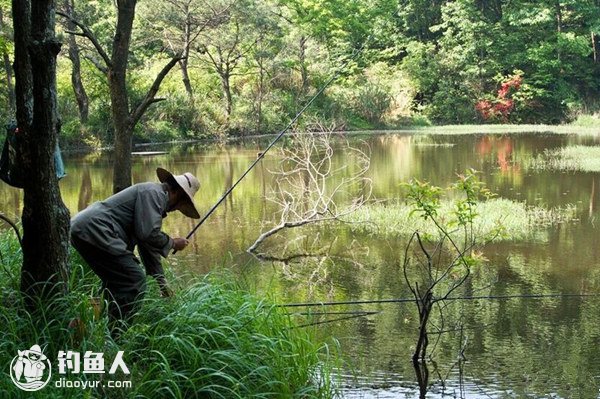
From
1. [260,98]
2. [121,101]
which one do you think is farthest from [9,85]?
[121,101]

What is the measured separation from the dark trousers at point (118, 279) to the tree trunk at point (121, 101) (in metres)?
2.29

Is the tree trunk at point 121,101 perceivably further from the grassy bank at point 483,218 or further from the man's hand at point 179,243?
the grassy bank at point 483,218

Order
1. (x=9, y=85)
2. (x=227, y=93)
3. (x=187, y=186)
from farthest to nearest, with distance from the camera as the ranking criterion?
(x=227, y=93) → (x=9, y=85) → (x=187, y=186)

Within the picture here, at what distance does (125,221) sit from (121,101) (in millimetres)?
2595

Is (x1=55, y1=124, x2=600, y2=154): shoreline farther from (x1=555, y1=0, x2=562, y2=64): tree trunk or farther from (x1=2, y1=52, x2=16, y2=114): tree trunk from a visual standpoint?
(x1=555, y1=0, x2=562, y2=64): tree trunk

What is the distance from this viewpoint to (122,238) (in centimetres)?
404

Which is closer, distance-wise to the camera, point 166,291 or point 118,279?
point 118,279

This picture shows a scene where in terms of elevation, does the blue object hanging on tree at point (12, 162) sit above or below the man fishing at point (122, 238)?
above

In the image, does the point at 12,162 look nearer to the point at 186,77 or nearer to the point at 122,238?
the point at 122,238

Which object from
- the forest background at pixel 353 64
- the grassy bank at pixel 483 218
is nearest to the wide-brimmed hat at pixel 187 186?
the grassy bank at pixel 483 218

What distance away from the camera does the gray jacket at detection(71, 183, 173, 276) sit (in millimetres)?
3922

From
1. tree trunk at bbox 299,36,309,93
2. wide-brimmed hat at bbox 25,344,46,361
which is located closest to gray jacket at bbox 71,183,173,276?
wide-brimmed hat at bbox 25,344,46,361

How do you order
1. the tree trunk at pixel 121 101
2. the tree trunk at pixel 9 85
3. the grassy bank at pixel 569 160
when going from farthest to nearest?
the tree trunk at pixel 9 85 → the grassy bank at pixel 569 160 → the tree trunk at pixel 121 101

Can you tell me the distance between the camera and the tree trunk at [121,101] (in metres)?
6.27
